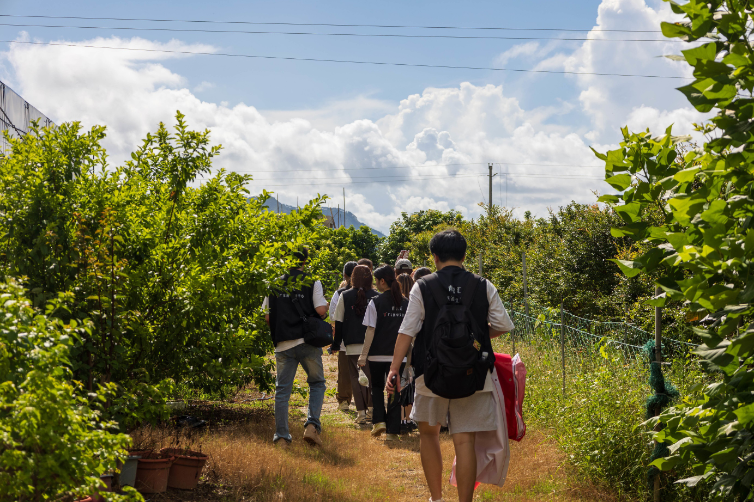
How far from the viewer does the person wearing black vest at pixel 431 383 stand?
4.20 metres

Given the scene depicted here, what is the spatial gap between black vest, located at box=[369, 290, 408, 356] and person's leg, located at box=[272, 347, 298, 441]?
3.66 feet

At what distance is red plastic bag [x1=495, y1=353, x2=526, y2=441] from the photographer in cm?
450

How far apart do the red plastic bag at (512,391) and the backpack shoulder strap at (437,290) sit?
0.73 metres

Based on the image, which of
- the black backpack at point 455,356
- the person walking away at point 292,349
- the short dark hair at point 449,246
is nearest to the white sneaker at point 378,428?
the person walking away at point 292,349

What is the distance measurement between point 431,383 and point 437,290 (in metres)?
0.63

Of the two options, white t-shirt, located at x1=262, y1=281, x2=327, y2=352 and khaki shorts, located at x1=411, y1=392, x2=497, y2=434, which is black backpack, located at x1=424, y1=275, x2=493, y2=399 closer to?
khaki shorts, located at x1=411, y1=392, x2=497, y2=434

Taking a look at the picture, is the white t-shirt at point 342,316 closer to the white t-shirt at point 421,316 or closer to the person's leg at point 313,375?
the person's leg at point 313,375

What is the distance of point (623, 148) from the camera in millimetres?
2471

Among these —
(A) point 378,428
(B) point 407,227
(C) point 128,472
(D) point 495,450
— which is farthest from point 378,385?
(B) point 407,227

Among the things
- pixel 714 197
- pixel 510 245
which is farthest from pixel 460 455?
pixel 510 245

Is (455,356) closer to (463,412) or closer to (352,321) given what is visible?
(463,412)

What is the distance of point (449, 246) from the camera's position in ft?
14.6

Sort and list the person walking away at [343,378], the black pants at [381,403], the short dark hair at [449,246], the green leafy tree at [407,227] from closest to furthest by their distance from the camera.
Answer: the short dark hair at [449,246] → the black pants at [381,403] → the person walking away at [343,378] → the green leafy tree at [407,227]

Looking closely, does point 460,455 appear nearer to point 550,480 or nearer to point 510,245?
point 550,480
